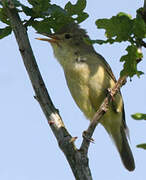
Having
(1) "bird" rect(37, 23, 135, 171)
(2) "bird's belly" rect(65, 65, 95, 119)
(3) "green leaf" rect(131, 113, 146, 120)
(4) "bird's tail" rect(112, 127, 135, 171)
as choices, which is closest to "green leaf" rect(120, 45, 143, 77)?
(3) "green leaf" rect(131, 113, 146, 120)

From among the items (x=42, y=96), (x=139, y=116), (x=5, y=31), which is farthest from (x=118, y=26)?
(x=5, y=31)

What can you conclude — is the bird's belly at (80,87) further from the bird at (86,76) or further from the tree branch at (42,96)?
the tree branch at (42,96)

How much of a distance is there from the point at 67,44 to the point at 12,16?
264 centimetres

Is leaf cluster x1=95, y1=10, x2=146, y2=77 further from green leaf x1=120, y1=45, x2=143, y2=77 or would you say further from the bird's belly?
the bird's belly

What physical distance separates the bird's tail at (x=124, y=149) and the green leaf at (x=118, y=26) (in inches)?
145

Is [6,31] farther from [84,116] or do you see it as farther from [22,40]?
[84,116]

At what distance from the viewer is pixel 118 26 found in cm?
209

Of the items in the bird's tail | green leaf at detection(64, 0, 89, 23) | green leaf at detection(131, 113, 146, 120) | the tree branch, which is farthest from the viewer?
the bird's tail

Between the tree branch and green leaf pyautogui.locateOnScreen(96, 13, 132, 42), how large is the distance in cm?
69

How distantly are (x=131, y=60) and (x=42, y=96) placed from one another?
78cm

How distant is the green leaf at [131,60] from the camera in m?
2.14

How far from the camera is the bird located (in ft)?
16.1

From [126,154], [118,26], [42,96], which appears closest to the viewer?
[118,26]

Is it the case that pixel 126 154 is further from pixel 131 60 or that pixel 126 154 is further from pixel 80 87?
pixel 131 60
